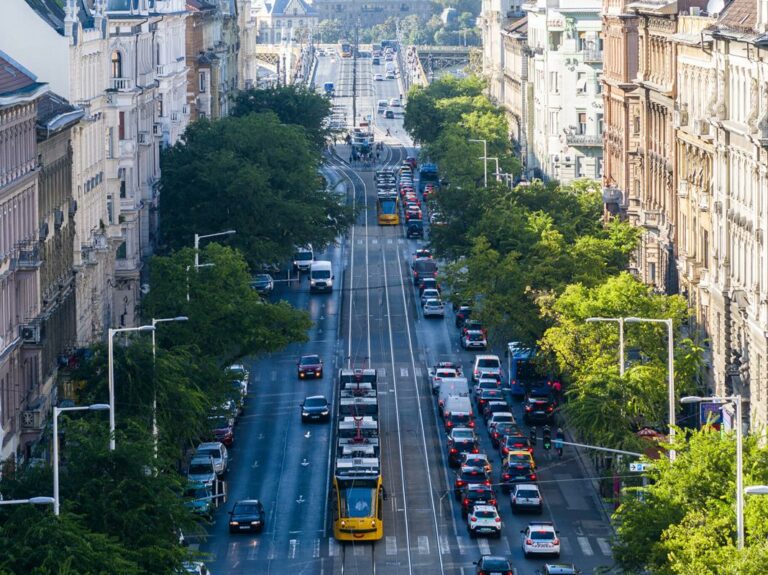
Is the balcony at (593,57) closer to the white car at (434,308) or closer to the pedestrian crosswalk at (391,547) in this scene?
the white car at (434,308)

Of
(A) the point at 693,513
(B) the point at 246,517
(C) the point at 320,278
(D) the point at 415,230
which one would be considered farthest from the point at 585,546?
(D) the point at 415,230

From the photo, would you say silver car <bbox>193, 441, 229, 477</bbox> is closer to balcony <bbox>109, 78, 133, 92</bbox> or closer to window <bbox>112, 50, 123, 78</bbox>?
balcony <bbox>109, 78, 133, 92</bbox>

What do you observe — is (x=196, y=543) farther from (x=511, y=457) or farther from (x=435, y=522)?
(x=511, y=457)

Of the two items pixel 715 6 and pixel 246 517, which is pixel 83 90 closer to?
pixel 715 6

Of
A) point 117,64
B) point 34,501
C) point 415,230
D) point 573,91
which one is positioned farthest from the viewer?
point 573,91

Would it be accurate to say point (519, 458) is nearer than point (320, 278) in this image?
Yes

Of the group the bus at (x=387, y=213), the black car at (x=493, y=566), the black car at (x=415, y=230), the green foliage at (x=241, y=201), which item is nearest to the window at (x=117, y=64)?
the green foliage at (x=241, y=201)

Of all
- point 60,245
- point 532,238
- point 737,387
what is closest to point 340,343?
point 532,238
